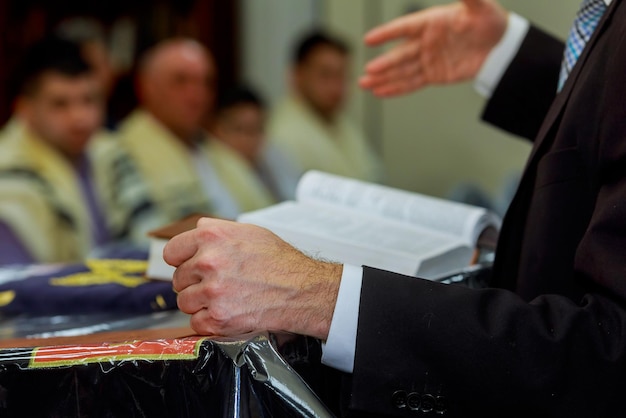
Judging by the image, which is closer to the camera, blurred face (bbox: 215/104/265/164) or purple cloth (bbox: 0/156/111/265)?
purple cloth (bbox: 0/156/111/265)

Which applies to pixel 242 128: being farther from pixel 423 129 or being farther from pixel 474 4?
pixel 474 4

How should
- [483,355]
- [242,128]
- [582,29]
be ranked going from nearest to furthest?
1. [483,355]
2. [582,29]
3. [242,128]

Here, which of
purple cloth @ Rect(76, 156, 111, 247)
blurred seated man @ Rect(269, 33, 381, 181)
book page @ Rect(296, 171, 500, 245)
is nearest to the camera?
book page @ Rect(296, 171, 500, 245)

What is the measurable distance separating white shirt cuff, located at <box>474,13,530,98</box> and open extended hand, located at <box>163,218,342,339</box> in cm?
67

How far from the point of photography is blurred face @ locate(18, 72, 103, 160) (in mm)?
3174

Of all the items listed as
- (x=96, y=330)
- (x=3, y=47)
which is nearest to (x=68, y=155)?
(x=3, y=47)

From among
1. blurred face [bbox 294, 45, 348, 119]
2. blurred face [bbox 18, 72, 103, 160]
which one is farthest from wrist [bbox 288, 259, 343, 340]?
blurred face [bbox 294, 45, 348, 119]

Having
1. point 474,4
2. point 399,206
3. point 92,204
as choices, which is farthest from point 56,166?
point 399,206

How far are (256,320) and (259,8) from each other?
4.65 metres

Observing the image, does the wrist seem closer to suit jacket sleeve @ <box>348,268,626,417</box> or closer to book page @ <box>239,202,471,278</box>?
suit jacket sleeve @ <box>348,268,626,417</box>

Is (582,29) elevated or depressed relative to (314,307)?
elevated

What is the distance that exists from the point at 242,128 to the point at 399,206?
3065mm

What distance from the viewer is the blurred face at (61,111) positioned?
10.4 ft

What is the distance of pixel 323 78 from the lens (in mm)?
4832
